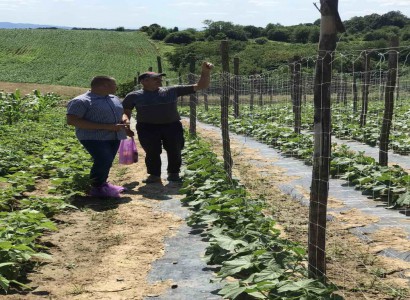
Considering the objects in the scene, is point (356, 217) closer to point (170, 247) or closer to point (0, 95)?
point (170, 247)

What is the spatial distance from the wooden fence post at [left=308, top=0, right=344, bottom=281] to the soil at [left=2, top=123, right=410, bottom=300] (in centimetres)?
30

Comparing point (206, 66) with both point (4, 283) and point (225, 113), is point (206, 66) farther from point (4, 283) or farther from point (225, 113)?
point (4, 283)

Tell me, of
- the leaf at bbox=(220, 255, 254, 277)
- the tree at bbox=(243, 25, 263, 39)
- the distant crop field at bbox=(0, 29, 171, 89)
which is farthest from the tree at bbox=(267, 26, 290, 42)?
the leaf at bbox=(220, 255, 254, 277)

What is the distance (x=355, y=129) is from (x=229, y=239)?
8.46m

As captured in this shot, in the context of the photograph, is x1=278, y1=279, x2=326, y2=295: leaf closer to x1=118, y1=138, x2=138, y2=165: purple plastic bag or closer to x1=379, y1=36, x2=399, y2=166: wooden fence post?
x1=379, y1=36, x2=399, y2=166: wooden fence post

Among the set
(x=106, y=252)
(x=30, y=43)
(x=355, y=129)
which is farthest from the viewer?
(x=30, y=43)

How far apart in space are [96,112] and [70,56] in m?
63.9

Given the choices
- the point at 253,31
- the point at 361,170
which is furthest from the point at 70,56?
the point at 361,170

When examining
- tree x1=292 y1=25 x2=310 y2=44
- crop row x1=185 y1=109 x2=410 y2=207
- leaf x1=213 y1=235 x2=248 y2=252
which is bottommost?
crop row x1=185 y1=109 x2=410 y2=207

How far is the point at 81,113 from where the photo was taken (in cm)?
677

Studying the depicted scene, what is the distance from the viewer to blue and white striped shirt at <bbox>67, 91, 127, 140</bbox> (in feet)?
22.2

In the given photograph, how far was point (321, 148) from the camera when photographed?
3721 mm

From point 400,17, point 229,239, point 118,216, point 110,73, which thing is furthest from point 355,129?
point 400,17

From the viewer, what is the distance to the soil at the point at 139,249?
3.93m
